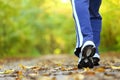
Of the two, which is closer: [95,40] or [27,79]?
[27,79]

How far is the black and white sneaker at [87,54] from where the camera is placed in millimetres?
4680

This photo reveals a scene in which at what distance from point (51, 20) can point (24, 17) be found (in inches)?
466

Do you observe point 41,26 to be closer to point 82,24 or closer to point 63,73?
point 82,24

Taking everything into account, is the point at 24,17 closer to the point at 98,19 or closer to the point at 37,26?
the point at 37,26

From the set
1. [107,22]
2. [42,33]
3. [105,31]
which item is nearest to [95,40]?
[107,22]

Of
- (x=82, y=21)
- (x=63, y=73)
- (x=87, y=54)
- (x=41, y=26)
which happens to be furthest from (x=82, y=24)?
(x=41, y=26)

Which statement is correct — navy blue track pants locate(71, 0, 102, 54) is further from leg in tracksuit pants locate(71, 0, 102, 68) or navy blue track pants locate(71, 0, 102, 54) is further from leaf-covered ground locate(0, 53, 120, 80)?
leaf-covered ground locate(0, 53, 120, 80)

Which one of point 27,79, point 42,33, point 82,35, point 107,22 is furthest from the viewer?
point 42,33

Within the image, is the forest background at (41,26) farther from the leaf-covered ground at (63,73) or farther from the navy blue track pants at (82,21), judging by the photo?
the navy blue track pants at (82,21)

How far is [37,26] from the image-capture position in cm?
3291

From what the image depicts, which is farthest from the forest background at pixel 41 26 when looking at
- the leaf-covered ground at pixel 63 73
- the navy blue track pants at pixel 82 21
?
the navy blue track pants at pixel 82 21

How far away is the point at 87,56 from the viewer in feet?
15.5

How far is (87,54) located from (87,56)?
2 centimetres

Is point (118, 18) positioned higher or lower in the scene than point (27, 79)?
higher
